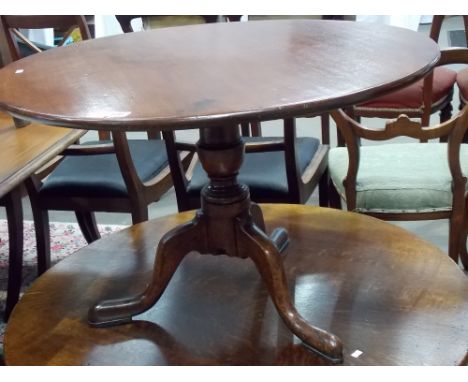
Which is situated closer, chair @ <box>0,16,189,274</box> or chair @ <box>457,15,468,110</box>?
chair @ <box>0,16,189,274</box>

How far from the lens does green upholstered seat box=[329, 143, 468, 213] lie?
1436mm

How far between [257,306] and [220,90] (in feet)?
1.44

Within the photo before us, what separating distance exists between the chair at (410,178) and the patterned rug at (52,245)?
110 centimetres

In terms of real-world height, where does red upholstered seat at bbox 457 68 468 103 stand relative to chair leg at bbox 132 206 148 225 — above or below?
above

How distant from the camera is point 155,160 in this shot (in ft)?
5.73

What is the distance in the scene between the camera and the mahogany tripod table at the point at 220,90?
712 millimetres

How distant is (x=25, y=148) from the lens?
1434mm

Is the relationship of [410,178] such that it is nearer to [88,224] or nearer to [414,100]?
[414,100]

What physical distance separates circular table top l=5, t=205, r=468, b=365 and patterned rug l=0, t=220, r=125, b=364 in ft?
2.94

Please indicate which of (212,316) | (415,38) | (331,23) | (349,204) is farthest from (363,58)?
(349,204)

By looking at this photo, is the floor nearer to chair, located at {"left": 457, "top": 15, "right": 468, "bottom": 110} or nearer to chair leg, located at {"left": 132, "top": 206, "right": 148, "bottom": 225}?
chair, located at {"left": 457, "top": 15, "right": 468, "bottom": 110}

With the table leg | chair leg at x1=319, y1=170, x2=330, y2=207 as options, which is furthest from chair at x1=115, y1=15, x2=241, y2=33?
the table leg

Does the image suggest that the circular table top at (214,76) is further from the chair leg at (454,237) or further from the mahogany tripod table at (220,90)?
the chair leg at (454,237)

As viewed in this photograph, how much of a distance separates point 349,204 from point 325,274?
425 millimetres
